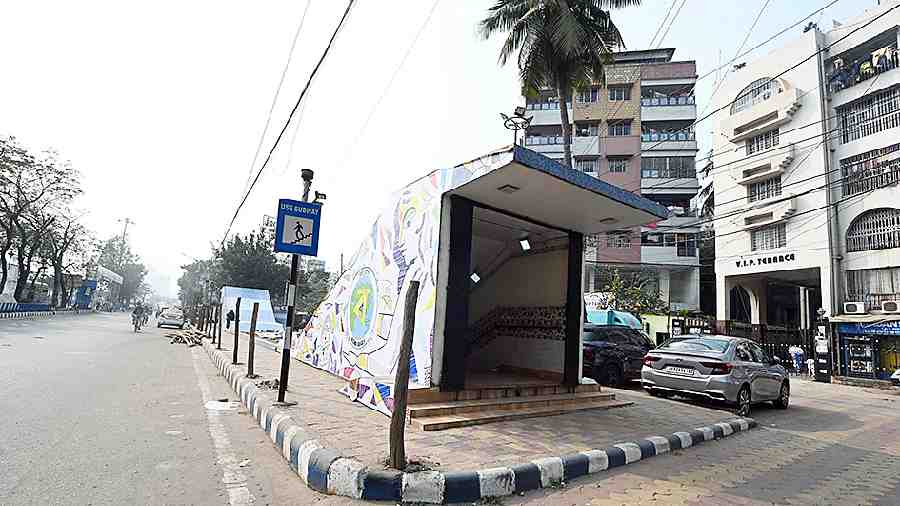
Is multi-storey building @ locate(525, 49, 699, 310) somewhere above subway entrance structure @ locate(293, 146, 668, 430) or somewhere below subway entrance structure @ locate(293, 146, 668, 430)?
above

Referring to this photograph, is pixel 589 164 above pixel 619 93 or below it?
below

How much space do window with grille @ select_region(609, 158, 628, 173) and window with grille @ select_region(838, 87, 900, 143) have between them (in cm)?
1208

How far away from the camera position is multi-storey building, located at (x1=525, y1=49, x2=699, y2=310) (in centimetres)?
3353

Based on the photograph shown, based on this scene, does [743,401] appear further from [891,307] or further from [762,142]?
[762,142]

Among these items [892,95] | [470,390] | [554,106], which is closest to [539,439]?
[470,390]

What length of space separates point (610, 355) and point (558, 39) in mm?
9374

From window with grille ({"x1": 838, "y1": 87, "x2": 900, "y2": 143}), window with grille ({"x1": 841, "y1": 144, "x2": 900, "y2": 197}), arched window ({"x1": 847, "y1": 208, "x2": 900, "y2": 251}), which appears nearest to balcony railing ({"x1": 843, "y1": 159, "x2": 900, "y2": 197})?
window with grille ({"x1": 841, "y1": 144, "x2": 900, "y2": 197})

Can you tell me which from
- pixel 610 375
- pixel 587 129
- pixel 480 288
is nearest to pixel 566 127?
pixel 480 288

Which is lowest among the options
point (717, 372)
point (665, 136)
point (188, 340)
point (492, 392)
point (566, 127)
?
point (188, 340)

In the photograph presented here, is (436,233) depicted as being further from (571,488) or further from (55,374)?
(55,374)

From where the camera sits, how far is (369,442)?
4.89 m

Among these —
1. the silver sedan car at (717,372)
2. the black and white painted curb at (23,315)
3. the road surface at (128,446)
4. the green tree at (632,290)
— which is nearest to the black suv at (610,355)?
the silver sedan car at (717,372)

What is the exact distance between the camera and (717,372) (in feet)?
29.4

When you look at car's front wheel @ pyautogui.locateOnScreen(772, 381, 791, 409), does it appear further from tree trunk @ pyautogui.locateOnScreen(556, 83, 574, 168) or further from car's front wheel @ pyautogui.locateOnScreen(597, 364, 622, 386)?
tree trunk @ pyautogui.locateOnScreen(556, 83, 574, 168)
